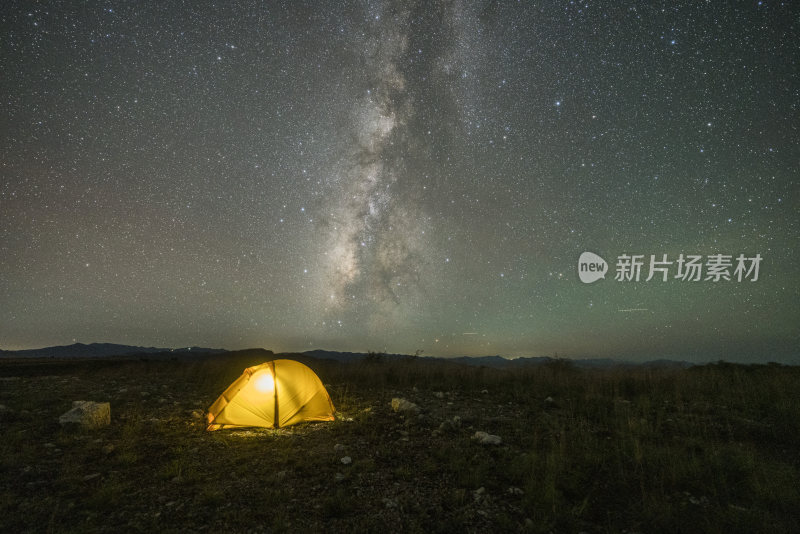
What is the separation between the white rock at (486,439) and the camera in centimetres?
636

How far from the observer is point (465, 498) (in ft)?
14.9

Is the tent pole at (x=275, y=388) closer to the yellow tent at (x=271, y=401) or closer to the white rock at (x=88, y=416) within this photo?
the yellow tent at (x=271, y=401)

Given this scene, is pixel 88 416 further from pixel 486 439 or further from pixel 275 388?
pixel 486 439

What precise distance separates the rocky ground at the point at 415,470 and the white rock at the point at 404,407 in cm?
3

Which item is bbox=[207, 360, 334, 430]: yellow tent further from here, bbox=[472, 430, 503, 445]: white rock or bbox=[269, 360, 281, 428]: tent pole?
bbox=[472, 430, 503, 445]: white rock

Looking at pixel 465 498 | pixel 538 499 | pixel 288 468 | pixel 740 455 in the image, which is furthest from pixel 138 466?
pixel 740 455

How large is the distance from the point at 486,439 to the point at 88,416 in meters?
7.67

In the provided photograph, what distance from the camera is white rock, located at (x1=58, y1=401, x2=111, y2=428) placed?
7066 mm

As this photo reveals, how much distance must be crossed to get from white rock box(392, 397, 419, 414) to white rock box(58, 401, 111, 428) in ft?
19.9

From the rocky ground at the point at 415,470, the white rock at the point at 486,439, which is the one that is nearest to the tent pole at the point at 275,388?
the rocky ground at the point at 415,470

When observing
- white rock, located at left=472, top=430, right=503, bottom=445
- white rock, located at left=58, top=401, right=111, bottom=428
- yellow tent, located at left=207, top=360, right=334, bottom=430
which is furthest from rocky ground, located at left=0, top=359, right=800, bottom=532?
yellow tent, located at left=207, top=360, right=334, bottom=430

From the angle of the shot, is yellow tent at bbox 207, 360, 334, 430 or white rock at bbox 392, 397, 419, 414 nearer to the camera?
yellow tent at bbox 207, 360, 334, 430

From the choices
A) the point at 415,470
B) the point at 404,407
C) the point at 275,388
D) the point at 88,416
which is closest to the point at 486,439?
the point at 415,470

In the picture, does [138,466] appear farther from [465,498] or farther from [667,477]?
[667,477]
